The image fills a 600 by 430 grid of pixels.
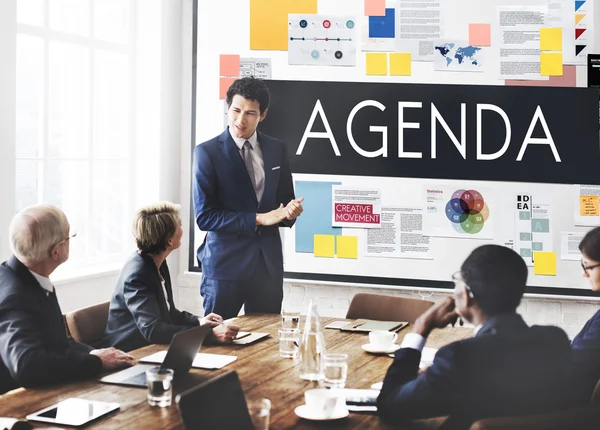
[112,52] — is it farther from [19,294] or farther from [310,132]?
[19,294]

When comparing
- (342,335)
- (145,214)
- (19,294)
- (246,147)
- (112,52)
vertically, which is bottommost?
(342,335)

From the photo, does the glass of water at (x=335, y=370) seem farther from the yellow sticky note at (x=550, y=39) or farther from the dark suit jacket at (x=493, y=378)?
the yellow sticky note at (x=550, y=39)

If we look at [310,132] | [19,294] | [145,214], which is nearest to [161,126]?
[310,132]

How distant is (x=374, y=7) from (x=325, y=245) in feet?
5.46

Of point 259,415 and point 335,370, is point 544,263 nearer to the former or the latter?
point 335,370

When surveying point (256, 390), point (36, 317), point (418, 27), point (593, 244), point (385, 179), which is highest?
point (418, 27)

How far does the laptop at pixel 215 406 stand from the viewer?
1785 millimetres

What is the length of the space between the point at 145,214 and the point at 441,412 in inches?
71.3

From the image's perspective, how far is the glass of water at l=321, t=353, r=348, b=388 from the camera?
8.68 ft

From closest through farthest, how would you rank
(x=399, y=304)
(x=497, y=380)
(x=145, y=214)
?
(x=497, y=380), (x=145, y=214), (x=399, y=304)

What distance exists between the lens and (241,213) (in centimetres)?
463

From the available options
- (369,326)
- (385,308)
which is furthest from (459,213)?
(369,326)

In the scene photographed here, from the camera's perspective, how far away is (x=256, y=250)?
4.66 m

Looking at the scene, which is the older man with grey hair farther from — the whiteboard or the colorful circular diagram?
the colorful circular diagram
